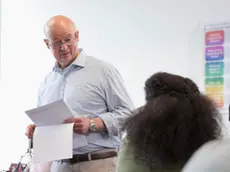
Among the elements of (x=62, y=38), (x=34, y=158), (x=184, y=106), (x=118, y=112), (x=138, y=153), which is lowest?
(x=34, y=158)

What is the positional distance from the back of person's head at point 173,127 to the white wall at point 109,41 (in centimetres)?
146

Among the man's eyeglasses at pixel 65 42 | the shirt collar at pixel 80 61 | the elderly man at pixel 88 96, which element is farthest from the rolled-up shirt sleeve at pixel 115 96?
the man's eyeglasses at pixel 65 42

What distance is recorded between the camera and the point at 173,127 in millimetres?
986

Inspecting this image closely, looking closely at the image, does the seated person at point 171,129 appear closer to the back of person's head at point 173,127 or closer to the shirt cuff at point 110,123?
the back of person's head at point 173,127

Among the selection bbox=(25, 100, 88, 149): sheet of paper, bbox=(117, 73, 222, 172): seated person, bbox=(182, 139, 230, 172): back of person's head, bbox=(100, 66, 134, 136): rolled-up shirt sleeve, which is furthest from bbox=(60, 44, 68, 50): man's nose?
bbox=(182, 139, 230, 172): back of person's head

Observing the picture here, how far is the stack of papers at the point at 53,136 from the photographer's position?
161cm

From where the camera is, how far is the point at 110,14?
280 cm

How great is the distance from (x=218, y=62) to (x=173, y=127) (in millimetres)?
1534

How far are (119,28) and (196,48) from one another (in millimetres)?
609

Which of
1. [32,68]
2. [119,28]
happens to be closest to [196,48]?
[119,28]

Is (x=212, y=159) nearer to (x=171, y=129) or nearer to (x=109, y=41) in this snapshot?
(x=171, y=129)

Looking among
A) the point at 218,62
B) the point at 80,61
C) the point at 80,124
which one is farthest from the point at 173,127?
the point at 218,62

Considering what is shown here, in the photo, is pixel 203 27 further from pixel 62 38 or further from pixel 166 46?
pixel 62 38

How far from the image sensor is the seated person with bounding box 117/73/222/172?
98 centimetres
